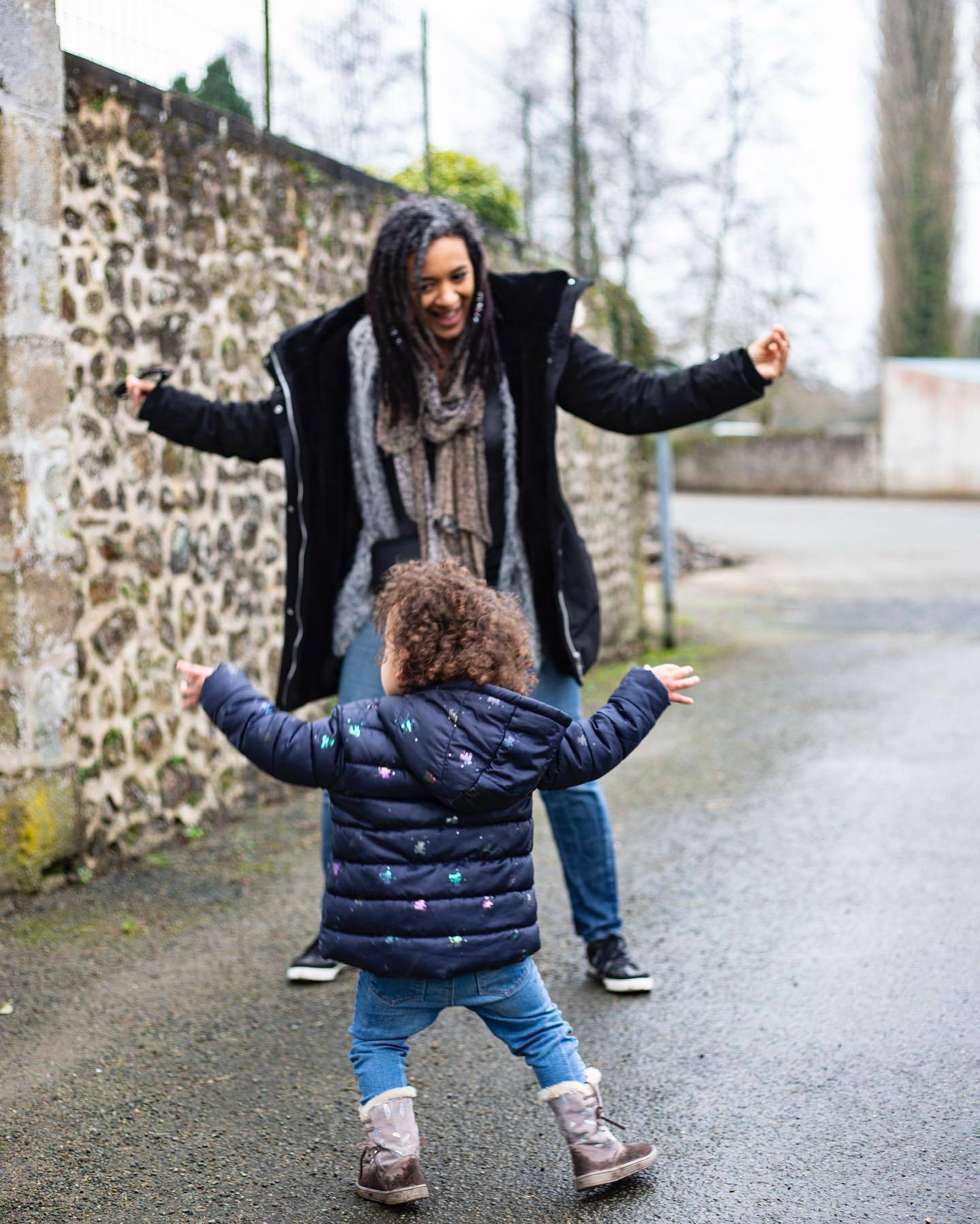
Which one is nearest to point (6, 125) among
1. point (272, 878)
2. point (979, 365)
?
point (272, 878)

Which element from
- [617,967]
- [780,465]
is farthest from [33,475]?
[780,465]

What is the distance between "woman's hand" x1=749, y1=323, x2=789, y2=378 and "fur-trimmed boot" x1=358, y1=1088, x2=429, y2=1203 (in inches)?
72.5

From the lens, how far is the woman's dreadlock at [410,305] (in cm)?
347

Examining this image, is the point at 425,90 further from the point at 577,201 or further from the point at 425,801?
the point at 425,801

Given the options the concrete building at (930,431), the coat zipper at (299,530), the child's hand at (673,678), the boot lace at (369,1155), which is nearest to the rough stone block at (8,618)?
the coat zipper at (299,530)

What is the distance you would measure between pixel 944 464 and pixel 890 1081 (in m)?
27.5

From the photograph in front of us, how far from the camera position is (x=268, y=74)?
6.36m

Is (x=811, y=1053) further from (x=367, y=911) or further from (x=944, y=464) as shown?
(x=944, y=464)

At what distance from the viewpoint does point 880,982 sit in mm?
3777

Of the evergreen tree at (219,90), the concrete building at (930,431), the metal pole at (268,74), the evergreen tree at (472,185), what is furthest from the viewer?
the concrete building at (930,431)

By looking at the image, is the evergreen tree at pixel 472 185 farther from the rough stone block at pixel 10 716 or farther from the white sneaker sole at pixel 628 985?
the white sneaker sole at pixel 628 985

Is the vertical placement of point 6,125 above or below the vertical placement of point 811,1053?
above

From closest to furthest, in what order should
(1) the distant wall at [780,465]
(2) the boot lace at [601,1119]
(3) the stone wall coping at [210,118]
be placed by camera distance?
(2) the boot lace at [601,1119], (3) the stone wall coping at [210,118], (1) the distant wall at [780,465]

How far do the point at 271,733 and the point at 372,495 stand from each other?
1088mm
